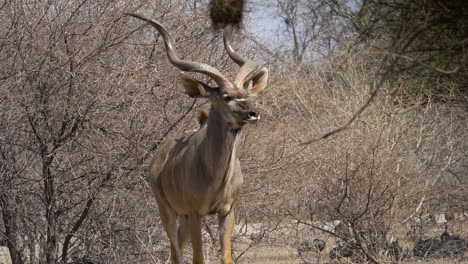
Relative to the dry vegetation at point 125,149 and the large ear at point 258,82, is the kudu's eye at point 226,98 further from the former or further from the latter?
the dry vegetation at point 125,149

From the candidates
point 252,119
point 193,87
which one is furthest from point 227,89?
point 252,119

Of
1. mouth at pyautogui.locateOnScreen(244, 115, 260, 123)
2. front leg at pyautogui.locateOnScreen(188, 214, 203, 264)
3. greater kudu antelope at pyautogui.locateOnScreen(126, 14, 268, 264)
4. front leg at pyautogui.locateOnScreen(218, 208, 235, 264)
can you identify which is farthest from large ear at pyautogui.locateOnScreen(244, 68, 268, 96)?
front leg at pyautogui.locateOnScreen(188, 214, 203, 264)

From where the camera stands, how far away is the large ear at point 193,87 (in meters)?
7.58

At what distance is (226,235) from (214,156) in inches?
27.6

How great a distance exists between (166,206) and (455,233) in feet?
20.3

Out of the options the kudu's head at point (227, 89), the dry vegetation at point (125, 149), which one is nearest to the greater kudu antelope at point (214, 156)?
the kudu's head at point (227, 89)

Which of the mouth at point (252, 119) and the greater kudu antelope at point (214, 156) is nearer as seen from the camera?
the mouth at point (252, 119)

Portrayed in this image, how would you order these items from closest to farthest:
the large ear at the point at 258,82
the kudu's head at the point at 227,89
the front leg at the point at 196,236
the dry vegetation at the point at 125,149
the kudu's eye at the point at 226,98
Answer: the kudu's head at the point at 227,89 → the kudu's eye at the point at 226,98 → the front leg at the point at 196,236 → the large ear at the point at 258,82 → the dry vegetation at the point at 125,149

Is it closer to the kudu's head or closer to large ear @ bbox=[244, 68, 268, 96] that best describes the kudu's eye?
the kudu's head

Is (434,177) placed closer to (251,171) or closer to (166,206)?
(251,171)

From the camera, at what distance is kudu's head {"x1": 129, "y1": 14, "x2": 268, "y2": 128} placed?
23.4ft

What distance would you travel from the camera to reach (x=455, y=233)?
13094 mm

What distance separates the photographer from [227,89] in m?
7.34

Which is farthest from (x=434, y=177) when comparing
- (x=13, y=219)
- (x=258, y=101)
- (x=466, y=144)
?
(x=13, y=219)
